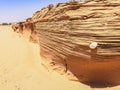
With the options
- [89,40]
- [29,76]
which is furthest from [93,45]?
[29,76]

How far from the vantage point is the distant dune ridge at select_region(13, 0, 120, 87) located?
6480mm

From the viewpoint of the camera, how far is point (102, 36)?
6469mm

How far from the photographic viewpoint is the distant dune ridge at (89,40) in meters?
6.48

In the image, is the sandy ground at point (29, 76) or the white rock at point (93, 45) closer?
the white rock at point (93, 45)

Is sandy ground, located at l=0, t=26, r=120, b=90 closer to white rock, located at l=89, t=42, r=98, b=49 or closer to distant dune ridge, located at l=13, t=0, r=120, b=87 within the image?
distant dune ridge, located at l=13, t=0, r=120, b=87

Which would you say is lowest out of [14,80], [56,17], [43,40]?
[14,80]

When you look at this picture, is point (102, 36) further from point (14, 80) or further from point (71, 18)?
point (14, 80)

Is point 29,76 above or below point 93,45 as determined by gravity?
below

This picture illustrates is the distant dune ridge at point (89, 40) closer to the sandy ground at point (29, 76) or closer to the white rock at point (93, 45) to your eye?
the white rock at point (93, 45)

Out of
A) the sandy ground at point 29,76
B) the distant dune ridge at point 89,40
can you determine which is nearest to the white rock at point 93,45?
the distant dune ridge at point 89,40

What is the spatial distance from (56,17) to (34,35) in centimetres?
753

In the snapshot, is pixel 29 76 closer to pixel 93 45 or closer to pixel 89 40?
pixel 89 40

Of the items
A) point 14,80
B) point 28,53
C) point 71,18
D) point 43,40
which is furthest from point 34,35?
point 71,18

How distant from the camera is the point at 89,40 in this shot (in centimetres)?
661
